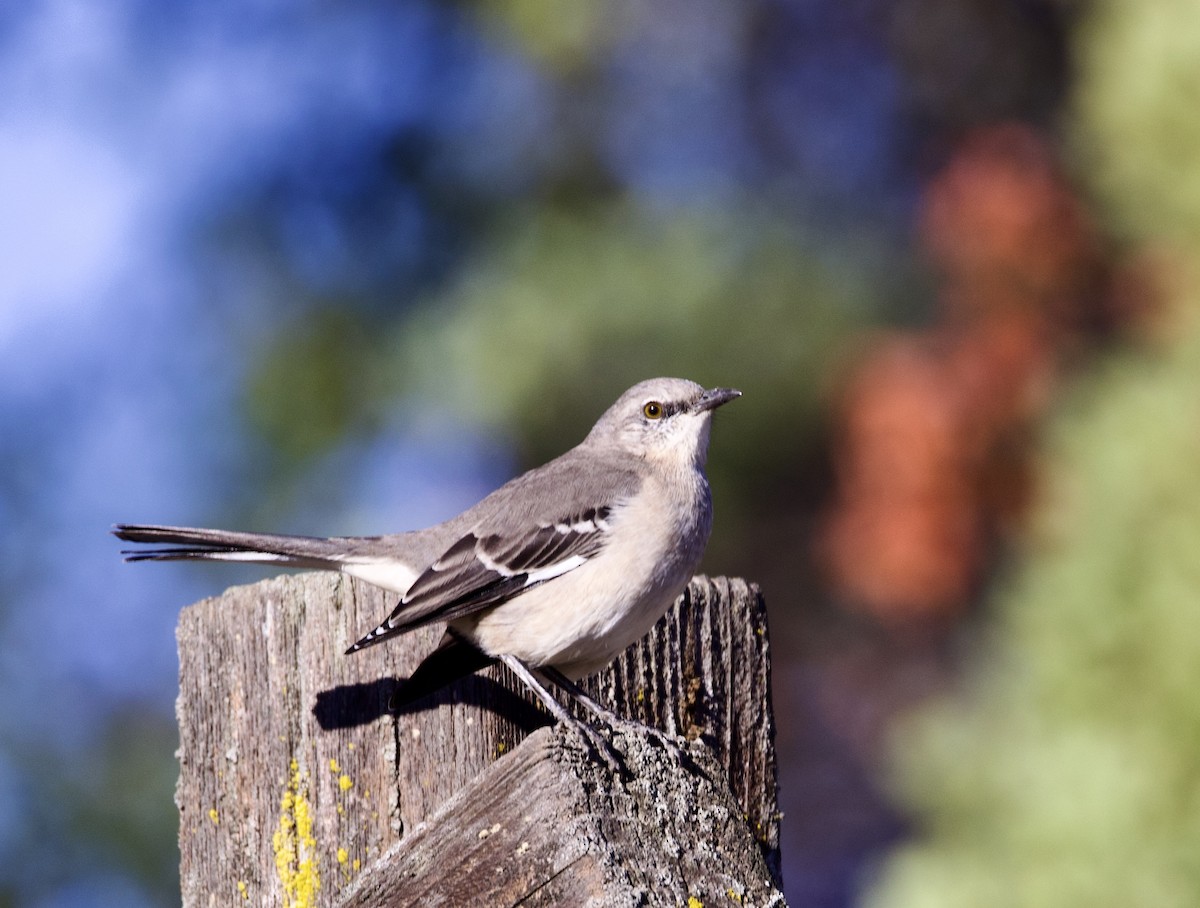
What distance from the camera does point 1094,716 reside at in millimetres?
4895

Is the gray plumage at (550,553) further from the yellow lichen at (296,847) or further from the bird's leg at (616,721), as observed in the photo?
the yellow lichen at (296,847)

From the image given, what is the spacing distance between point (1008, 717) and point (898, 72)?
18.5ft

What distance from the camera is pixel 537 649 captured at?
3631 mm

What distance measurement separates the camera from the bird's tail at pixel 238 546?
365 cm

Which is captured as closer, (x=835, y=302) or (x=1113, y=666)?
(x=1113, y=666)

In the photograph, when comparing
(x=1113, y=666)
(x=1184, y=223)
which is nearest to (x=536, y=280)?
(x=1184, y=223)

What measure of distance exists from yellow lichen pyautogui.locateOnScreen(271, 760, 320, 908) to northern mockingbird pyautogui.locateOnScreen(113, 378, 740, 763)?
0.86 feet

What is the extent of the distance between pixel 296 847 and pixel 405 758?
267 millimetres

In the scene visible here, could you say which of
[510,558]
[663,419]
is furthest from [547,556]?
[663,419]

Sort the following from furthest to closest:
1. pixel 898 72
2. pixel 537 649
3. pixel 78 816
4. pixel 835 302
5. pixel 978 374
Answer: pixel 898 72, pixel 835 302, pixel 978 374, pixel 78 816, pixel 537 649

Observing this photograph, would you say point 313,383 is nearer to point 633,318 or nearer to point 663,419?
point 633,318

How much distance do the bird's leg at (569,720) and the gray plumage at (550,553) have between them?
0.17ft

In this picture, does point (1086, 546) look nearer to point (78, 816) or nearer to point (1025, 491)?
point (1025, 491)

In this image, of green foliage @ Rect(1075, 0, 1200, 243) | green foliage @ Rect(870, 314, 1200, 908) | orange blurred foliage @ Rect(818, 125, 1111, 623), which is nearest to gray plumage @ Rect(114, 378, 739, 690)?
green foliage @ Rect(870, 314, 1200, 908)
